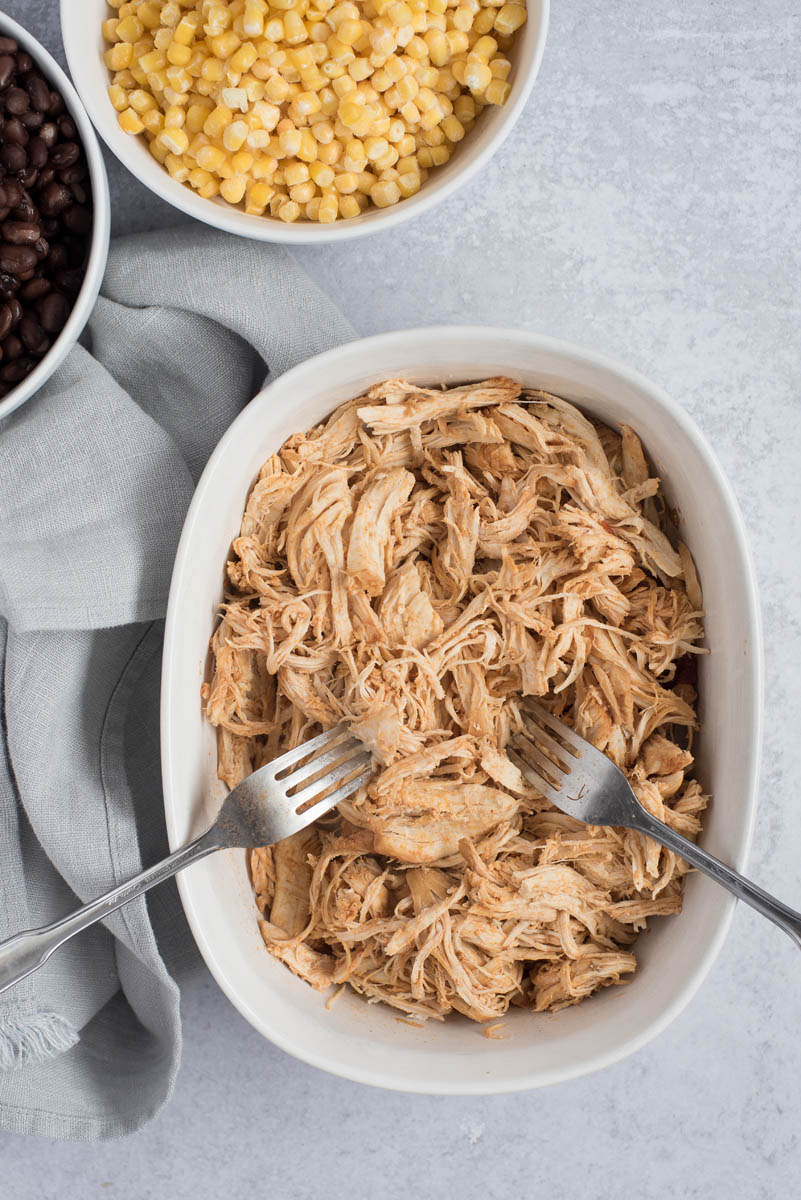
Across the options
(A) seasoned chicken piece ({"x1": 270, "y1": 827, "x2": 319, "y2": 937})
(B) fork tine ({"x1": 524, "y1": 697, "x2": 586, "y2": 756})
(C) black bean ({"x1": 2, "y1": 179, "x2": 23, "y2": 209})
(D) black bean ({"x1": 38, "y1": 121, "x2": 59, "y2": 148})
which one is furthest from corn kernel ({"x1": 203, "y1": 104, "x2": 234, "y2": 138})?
(A) seasoned chicken piece ({"x1": 270, "y1": 827, "x2": 319, "y2": 937})

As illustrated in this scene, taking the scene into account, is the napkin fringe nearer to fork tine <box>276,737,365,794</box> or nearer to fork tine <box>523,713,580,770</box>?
fork tine <box>276,737,365,794</box>

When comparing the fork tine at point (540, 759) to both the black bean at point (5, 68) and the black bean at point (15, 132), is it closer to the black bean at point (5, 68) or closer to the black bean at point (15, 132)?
the black bean at point (15, 132)

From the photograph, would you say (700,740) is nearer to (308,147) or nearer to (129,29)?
(308,147)

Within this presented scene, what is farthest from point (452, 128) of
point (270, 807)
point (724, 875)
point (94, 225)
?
point (724, 875)

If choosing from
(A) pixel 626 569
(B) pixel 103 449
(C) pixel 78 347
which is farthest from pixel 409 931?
(C) pixel 78 347

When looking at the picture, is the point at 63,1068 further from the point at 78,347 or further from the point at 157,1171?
the point at 78,347
